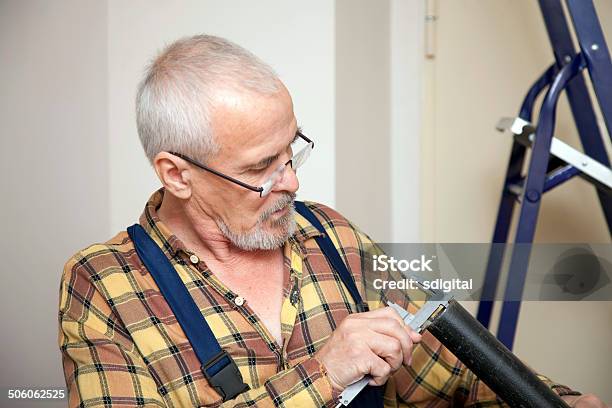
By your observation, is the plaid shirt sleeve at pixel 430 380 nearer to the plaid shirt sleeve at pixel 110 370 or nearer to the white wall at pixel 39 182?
the plaid shirt sleeve at pixel 110 370

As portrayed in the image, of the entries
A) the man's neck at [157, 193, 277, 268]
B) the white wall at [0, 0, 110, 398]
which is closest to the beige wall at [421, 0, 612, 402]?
the white wall at [0, 0, 110, 398]

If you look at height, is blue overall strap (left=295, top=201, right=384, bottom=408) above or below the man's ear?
below

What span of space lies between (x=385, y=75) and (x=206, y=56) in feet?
3.87

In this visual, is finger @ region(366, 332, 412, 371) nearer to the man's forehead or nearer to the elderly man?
the elderly man

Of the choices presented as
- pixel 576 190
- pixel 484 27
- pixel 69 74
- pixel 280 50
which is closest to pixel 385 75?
pixel 484 27

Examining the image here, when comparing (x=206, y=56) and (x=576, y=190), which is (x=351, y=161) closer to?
(x=576, y=190)

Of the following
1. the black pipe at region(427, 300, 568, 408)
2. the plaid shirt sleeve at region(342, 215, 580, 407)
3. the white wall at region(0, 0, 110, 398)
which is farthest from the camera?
the white wall at region(0, 0, 110, 398)

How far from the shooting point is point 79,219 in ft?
Answer: 6.32

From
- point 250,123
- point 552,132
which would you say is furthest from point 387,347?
point 552,132

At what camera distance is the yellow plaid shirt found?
1.10m

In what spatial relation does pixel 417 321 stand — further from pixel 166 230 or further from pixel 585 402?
pixel 166 230

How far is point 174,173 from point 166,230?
0.31 ft

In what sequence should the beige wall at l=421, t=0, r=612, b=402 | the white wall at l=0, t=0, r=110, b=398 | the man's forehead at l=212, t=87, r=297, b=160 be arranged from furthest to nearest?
1. the beige wall at l=421, t=0, r=612, b=402
2. the white wall at l=0, t=0, r=110, b=398
3. the man's forehead at l=212, t=87, r=297, b=160

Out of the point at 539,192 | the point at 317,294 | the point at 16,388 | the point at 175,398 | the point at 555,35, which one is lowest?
the point at 16,388
